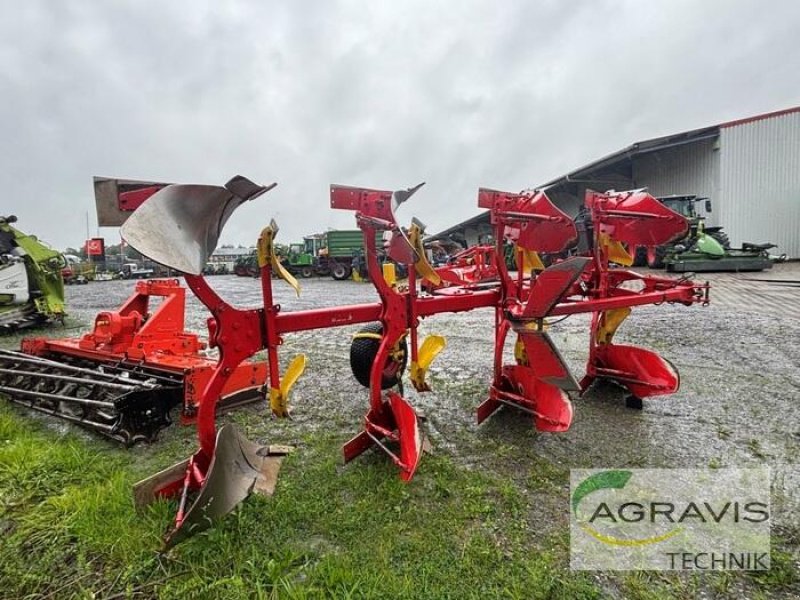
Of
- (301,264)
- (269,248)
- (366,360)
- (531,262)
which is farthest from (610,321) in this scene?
(301,264)

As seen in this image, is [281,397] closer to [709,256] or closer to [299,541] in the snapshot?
[299,541]

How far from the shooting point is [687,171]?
20.8 metres

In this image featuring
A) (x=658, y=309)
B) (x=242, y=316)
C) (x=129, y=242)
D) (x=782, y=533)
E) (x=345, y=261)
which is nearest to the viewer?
(x=129, y=242)

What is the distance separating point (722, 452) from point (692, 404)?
Answer: 3.15 feet

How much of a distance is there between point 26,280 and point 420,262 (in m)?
8.69

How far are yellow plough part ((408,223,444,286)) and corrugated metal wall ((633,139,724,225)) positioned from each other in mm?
21225

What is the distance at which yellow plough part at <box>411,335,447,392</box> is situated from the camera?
10.4ft

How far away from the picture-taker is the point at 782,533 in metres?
2.24

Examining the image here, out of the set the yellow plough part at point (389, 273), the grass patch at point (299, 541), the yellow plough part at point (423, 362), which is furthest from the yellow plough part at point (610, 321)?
the grass patch at point (299, 541)

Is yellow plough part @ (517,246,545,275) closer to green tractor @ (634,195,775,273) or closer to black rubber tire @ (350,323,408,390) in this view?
black rubber tire @ (350,323,408,390)

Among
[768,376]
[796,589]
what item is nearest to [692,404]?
[768,376]

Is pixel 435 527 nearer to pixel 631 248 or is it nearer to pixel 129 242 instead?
pixel 129 242

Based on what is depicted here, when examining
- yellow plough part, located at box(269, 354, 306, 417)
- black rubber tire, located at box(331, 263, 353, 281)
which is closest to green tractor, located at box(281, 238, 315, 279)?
black rubber tire, located at box(331, 263, 353, 281)

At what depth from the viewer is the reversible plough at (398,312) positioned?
222 cm
